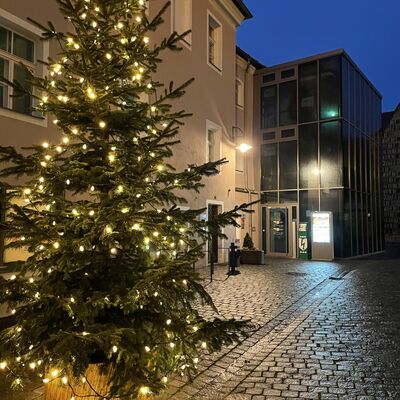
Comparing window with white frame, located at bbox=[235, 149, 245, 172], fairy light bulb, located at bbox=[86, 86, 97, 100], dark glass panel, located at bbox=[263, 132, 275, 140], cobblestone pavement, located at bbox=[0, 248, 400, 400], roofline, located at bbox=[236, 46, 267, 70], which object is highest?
roofline, located at bbox=[236, 46, 267, 70]

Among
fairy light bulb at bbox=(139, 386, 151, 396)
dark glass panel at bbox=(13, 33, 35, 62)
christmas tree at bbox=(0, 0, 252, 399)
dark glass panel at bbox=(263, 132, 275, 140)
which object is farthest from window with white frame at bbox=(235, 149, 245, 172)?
fairy light bulb at bbox=(139, 386, 151, 396)

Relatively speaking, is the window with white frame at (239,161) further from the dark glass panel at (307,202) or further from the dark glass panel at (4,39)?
the dark glass panel at (4,39)

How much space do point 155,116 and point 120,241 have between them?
4.19 ft

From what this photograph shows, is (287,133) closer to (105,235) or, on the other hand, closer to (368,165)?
(368,165)

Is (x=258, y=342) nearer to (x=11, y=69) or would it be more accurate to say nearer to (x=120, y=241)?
(x=120, y=241)

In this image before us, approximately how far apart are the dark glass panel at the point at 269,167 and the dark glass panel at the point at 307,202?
152 centimetres

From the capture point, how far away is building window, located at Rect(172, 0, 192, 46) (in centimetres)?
1477

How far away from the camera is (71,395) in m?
3.48

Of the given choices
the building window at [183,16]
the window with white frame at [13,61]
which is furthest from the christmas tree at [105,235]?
the building window at [183,16]

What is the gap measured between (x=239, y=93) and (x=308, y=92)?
132 inches

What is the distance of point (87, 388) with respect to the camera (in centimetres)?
349

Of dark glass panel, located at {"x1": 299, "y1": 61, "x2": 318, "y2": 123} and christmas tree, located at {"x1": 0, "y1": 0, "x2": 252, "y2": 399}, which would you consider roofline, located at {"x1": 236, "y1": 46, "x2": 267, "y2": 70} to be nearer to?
dark glass panel, located at {"x1": 299, "y1": 61, "x2": 318, "y2": 123}

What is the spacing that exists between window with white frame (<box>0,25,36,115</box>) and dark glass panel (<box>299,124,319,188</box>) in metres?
14.5

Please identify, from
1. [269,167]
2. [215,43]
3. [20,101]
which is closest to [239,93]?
[269,167]
